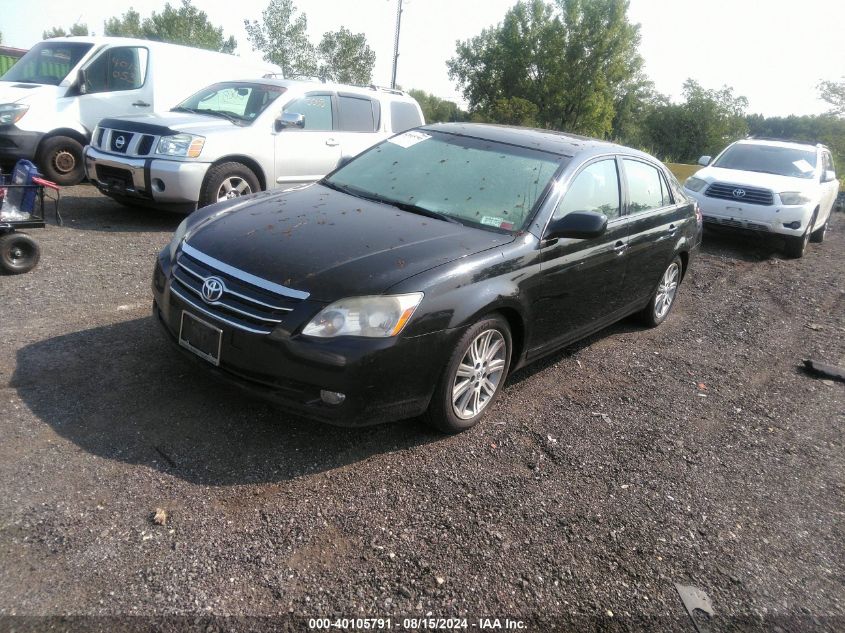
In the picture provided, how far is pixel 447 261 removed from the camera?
3502 millimetres

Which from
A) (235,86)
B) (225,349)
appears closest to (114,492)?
(225,349)

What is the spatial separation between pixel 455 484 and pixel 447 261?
116 cm

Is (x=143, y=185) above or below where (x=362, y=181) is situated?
below

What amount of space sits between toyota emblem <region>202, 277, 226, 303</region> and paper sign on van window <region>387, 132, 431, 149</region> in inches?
82.3

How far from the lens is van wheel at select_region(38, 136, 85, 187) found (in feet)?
30.6

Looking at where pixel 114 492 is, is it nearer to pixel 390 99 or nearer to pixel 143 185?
pixel 143 185

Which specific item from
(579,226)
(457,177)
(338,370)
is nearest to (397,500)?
(338,370)

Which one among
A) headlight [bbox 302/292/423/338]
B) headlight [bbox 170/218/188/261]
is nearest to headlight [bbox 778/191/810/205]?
headlight [bbox 302/292/423/338]

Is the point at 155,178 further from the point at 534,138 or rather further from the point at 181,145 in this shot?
Answer: the point at 534,138

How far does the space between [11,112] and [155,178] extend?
3369mm

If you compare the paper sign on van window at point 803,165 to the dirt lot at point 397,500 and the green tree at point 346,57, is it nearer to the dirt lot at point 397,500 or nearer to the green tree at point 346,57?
the dirt lot at point 397,500

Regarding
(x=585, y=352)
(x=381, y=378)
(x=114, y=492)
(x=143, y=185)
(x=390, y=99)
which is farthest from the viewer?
(x=390, y=99)

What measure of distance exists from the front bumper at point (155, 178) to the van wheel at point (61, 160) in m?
2.30

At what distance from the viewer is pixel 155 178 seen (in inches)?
288
